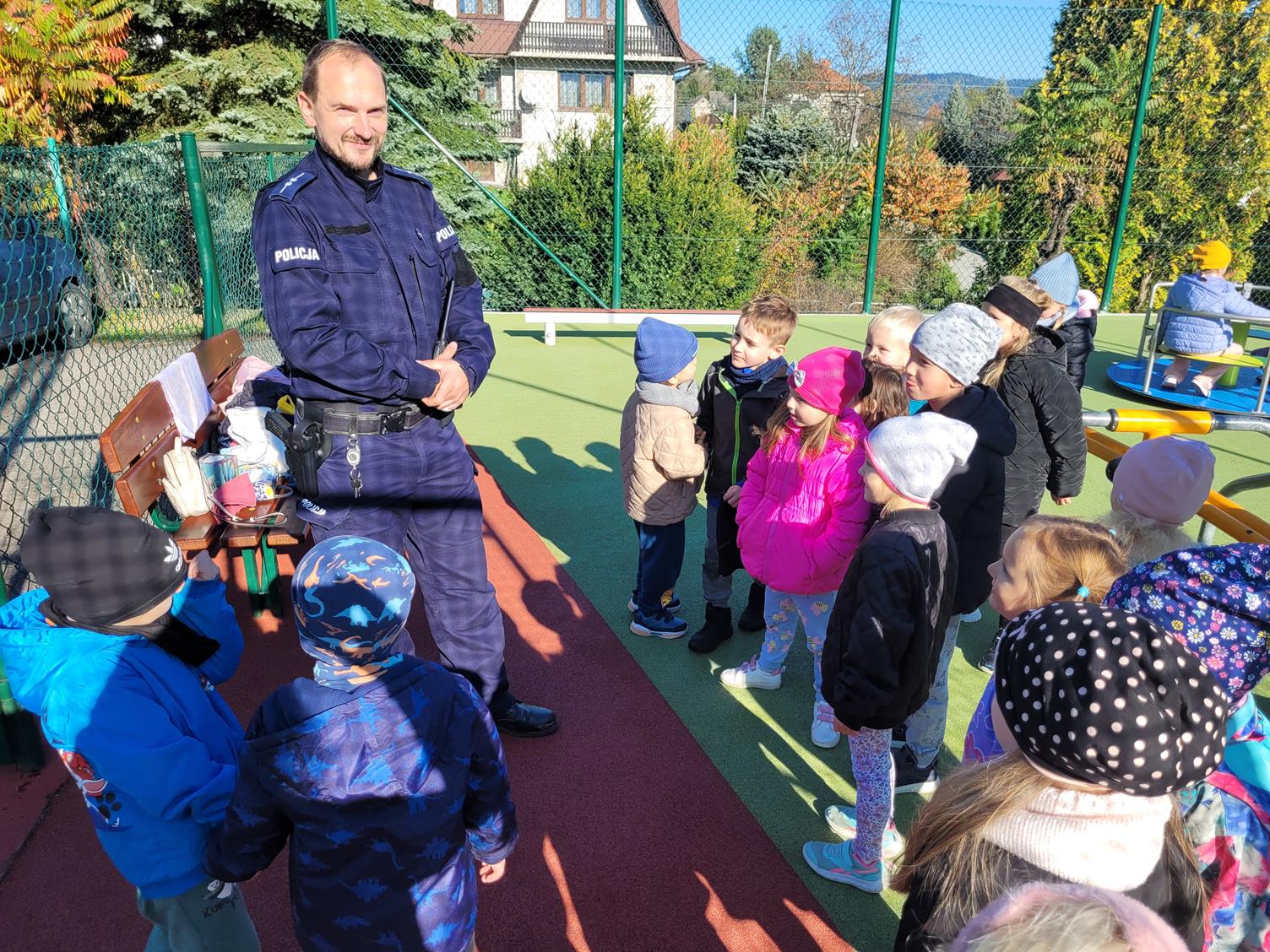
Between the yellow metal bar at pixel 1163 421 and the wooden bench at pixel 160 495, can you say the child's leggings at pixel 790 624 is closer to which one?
the yellow metal bar at pixel 1163 421

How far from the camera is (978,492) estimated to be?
2.89 m

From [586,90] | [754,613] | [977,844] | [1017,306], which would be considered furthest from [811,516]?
[586,90]

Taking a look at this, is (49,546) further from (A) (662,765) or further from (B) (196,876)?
(A) (662,765)

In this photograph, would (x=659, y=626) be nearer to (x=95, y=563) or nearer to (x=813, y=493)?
(x=813, y=493)

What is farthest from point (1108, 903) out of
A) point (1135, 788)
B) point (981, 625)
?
point (981, 625)

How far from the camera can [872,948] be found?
2455 millimetres

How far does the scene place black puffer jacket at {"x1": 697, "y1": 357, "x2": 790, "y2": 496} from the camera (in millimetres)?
3615

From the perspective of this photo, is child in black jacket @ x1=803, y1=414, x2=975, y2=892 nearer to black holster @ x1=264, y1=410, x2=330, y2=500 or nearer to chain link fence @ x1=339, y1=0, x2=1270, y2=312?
black holster @ x1=264, y1=410, x2=330, y2=500

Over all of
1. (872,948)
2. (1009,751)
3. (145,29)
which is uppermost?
(145,29)

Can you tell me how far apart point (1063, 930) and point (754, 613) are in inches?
122

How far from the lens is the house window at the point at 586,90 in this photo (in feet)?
75.1

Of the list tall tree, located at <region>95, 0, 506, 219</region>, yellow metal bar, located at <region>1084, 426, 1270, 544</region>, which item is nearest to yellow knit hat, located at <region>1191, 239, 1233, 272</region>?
yellow metal bar, located at <region>1084, 426, 1270, 544</region>

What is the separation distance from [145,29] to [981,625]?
14820 mm

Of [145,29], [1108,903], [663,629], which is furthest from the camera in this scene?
[145,29]
